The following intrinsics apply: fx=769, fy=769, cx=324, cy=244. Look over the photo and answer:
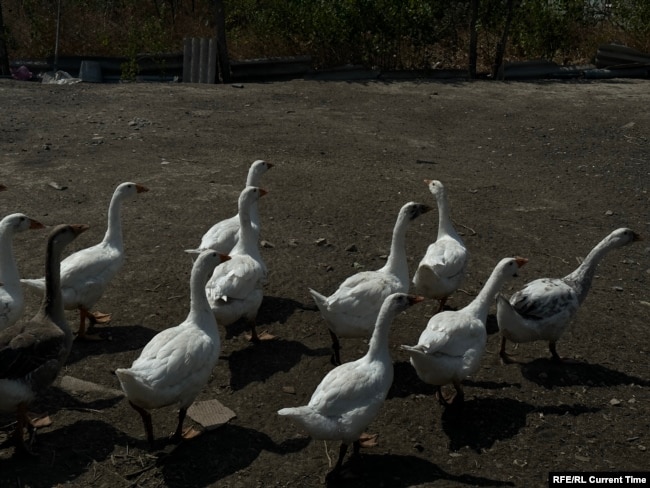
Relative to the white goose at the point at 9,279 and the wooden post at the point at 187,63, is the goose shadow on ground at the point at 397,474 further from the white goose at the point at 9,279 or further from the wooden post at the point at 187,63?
the wooden post at the point at 187,63

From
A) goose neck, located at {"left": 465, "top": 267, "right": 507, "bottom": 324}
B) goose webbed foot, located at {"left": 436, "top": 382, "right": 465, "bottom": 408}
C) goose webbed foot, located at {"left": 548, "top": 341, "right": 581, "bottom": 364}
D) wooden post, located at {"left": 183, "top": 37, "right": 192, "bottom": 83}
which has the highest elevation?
wooden post, located at {"left": 183, "top": 37, "right": 192, "bottom": 83}

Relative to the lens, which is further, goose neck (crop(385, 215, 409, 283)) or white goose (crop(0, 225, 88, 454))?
goose neck (crop(385, 215, 409, 283))

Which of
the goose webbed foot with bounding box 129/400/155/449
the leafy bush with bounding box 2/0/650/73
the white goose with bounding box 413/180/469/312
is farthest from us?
the leafy bush with bounding box 2/0/650/73

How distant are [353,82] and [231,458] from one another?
10.4 m

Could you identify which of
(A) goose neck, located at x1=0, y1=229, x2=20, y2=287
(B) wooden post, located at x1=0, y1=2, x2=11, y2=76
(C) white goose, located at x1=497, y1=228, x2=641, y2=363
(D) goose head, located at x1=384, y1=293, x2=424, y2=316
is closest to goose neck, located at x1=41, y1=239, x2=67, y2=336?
(A) goose neck, located at x1=0, y1=229, x2=20, y2=287

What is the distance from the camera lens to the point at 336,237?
7.89m

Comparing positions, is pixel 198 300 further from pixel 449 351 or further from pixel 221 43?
pixel 221 43

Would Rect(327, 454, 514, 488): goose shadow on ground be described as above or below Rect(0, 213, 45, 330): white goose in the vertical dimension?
below

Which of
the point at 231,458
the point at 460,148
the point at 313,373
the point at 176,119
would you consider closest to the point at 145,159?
the point at 176,119

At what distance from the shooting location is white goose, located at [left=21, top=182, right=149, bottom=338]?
608cm

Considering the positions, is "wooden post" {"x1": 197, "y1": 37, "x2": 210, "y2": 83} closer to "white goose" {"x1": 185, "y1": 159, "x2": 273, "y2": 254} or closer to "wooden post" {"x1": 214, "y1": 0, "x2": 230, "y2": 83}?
"wooden post" {"x1": 214, "y1": 0, "x2": 230, "y2": 83}

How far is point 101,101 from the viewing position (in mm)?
12367

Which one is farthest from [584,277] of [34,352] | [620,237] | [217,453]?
[34,352]

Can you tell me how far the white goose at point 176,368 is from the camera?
4.70 metres
